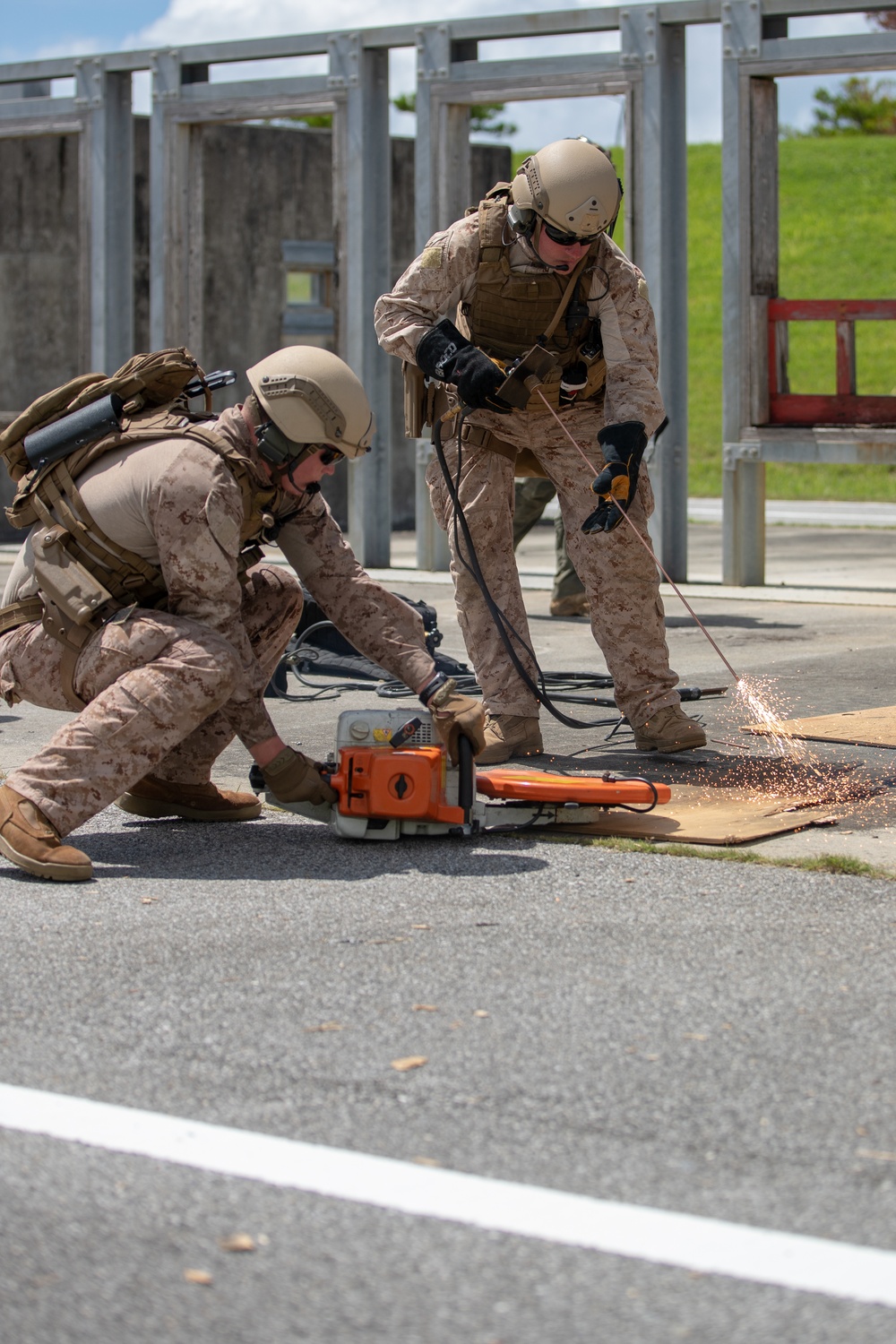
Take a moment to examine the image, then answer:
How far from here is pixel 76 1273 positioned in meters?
2.47

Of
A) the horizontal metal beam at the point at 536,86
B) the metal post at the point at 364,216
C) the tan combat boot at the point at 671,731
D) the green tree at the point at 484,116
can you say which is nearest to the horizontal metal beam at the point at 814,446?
the horizontal metal beam at the point at 536,86

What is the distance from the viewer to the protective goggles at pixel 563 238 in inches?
231

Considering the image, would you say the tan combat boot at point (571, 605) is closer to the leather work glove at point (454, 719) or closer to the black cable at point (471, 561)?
the black cable at point (471, 561)

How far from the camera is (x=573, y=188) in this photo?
5.71 meters

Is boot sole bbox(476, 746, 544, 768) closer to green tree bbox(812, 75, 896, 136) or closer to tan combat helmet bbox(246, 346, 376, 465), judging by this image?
tan combat helmet bbox(246, 346, 376, 465)

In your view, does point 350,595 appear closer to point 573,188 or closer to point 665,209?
point 573,188

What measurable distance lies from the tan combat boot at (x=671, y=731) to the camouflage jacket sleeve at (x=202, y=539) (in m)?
1.88

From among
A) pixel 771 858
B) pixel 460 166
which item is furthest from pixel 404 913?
pixel 460 166

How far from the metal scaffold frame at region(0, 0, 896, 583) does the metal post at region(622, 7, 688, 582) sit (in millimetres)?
13

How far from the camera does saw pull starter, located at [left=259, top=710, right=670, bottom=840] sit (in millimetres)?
4832

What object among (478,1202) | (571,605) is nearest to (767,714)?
(571,605)

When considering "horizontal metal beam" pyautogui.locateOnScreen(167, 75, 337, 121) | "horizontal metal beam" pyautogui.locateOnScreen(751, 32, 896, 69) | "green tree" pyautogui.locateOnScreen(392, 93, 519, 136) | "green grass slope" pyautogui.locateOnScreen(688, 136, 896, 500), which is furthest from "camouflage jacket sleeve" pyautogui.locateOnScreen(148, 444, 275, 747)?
"green tree" pyautogui.locateOnScreen(392, 93, 519, 136)

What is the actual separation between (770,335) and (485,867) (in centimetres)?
774

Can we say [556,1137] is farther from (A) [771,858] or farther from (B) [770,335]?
(B) [770,335]
